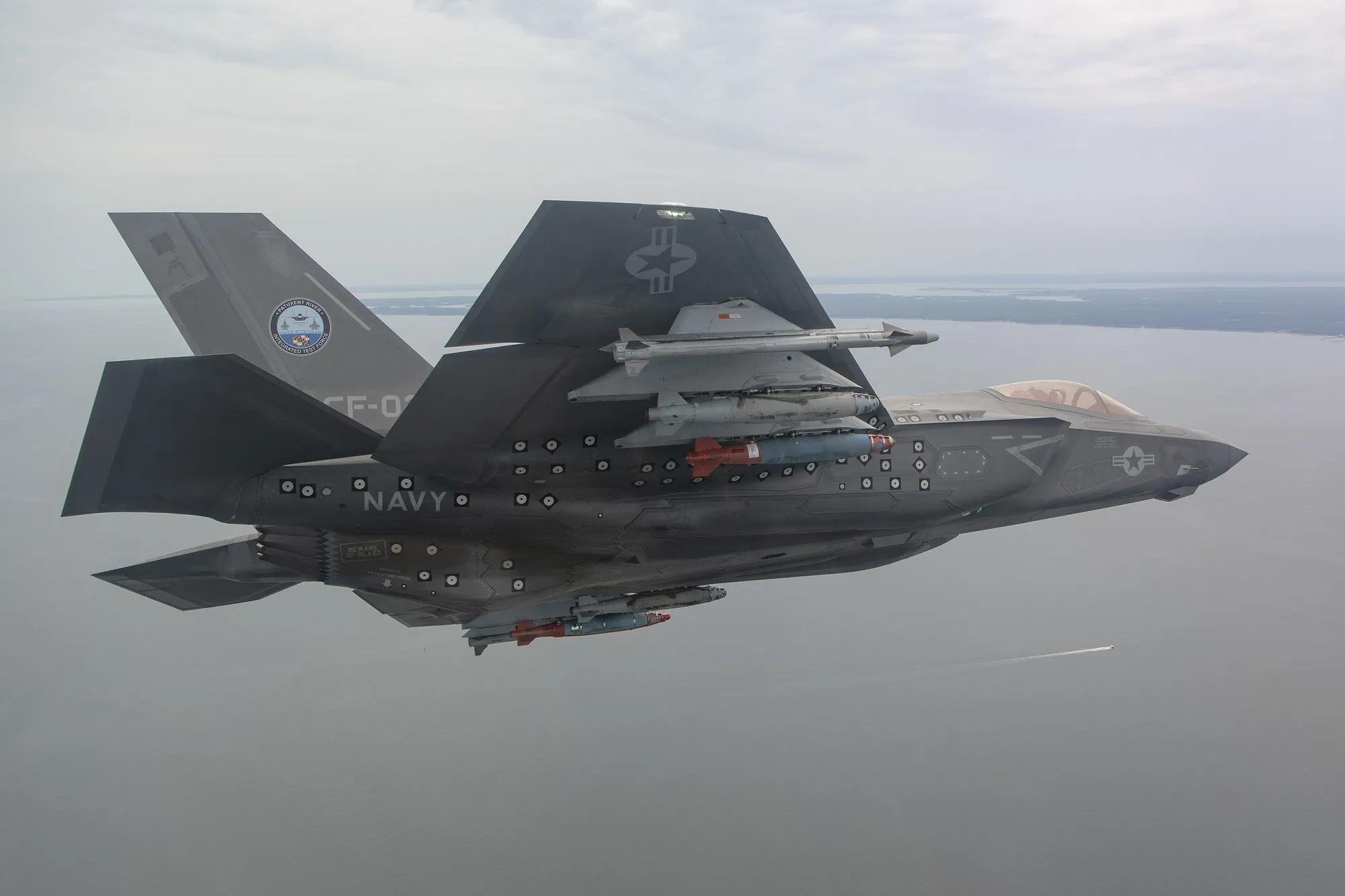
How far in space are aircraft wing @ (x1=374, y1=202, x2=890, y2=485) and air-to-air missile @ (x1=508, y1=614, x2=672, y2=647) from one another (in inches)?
111

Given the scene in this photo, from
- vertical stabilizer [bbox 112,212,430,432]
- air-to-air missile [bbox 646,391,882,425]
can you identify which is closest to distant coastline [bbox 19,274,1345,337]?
vertical stabilizer [bbox 112,212,430,432]

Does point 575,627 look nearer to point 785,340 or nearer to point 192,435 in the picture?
point 192,435

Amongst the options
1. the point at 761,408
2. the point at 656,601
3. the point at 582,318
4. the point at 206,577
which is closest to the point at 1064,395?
the point at 761,408

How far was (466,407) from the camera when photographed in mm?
8734

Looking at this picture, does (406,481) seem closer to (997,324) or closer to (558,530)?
(558,530)

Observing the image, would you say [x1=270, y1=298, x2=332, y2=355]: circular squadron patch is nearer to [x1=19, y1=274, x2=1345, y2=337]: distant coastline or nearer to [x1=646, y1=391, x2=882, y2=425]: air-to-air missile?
[x1=646, y1=391, x2=882, y2=425]: air-to-air missile

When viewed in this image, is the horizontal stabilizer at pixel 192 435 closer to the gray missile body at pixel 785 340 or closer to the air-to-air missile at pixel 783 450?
the gray missile body at pixel 785 340

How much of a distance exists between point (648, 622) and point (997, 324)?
36659 millimetres

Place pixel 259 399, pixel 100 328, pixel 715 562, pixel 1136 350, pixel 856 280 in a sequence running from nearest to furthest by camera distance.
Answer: pixel 259 399, pixel 715 562, pixel 100 328, pixel 1136 350, pixel 856 280

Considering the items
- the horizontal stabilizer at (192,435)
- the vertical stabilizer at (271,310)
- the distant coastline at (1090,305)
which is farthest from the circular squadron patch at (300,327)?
the distant coastline at (1090,305)

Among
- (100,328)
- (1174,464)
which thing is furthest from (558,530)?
(100,328)

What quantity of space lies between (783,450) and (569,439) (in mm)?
2488

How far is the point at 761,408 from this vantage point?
27.4 feet

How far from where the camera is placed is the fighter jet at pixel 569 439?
7.77 m
